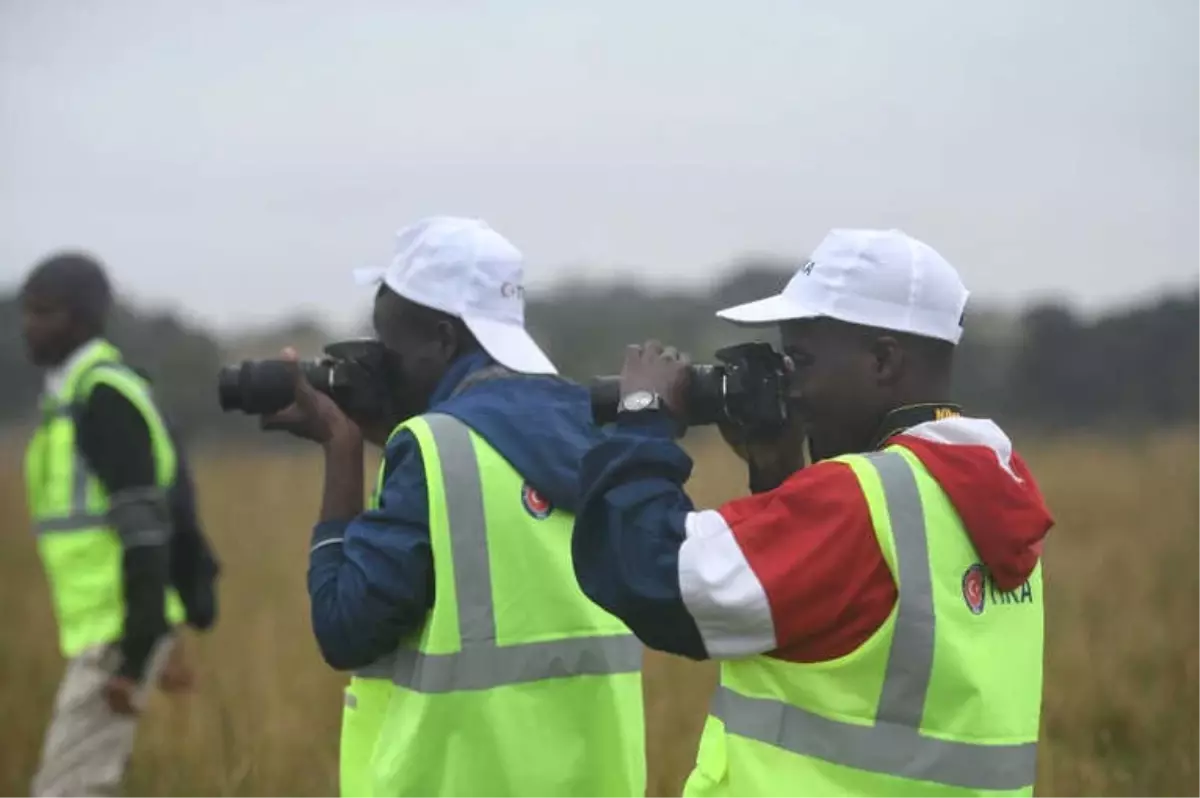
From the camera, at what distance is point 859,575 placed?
256cm

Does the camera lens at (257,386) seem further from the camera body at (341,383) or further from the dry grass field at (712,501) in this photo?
the dry grass field at (712,501)

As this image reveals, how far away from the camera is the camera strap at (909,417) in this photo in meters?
2.82

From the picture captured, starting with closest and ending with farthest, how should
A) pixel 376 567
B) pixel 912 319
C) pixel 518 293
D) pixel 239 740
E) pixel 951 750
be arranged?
pixel 951 750
pixel 912 319
pixel 376 567
pixel 518 293
pixel 239 740

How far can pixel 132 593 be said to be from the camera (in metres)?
4.73

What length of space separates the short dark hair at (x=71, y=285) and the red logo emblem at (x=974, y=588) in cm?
334

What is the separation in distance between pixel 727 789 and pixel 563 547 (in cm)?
82

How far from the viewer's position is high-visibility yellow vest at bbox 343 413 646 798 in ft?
10.7

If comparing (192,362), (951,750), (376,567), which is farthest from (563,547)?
(192,362)

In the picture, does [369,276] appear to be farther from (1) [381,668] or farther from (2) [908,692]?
(2) [908,692]

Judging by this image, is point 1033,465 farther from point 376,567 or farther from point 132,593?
point 376,567

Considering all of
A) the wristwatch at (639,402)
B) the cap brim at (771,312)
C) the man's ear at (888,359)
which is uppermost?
the cap brim at (771,312)

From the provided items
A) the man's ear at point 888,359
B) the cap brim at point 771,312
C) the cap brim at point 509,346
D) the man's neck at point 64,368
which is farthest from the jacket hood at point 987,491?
the man's neck at point 64,368

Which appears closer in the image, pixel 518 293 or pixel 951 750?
pixel 951 750

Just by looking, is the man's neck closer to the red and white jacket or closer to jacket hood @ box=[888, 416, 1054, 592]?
the red and white jacket
